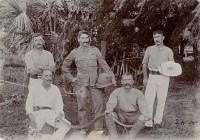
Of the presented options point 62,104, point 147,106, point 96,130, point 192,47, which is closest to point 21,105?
point 62,104

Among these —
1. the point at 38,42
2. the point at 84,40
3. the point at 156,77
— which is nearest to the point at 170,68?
the point at 156,77

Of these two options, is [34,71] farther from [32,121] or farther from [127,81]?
[127,81]

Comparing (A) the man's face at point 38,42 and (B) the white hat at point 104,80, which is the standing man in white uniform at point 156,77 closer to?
(B) the white hat at point 104,80

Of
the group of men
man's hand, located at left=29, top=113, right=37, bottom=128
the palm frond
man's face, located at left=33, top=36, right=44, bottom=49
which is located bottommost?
man's hand, located at left=29, top=113, right=37, bottom=128

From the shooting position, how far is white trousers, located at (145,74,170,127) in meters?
5.82

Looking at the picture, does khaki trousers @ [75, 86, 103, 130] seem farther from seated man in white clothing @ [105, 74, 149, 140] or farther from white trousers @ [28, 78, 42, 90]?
white trousers @ [28, 78, 42, 90]

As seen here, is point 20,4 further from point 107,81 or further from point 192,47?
point 192,47

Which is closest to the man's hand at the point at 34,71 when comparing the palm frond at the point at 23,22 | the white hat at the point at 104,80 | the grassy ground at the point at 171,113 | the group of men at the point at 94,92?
the group of men at the point at 94,92

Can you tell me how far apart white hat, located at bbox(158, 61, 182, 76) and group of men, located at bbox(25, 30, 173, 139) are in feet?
0.15

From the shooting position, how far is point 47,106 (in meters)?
5.82

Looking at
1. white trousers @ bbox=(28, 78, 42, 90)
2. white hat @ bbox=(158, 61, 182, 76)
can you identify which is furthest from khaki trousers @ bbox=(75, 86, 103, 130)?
white hat @ bbox=(158, 61, 182, 76)

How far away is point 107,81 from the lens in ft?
19.1

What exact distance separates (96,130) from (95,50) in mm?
848

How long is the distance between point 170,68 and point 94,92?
33.1 inches
